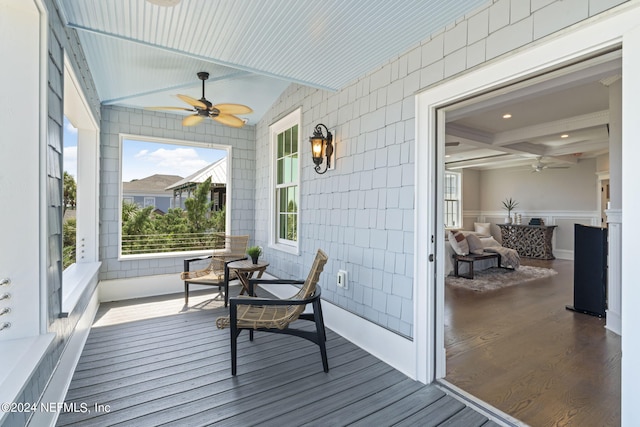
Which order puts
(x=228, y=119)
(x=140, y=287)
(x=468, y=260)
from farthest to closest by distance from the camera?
(x=468, y=260) → (x=140, y=287) → (x=228, y=119)

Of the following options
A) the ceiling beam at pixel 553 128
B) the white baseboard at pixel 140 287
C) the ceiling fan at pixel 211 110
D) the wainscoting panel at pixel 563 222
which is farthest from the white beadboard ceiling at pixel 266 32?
the wainscoting panel at pixel 563 222

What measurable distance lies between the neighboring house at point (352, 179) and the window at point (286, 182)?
0.09m

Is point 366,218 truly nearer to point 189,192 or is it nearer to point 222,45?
point 222,45

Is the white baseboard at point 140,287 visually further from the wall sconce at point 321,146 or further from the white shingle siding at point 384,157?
the wall sconce at point 321,146

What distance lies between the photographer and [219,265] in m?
4.79

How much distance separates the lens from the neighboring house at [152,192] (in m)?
5.84

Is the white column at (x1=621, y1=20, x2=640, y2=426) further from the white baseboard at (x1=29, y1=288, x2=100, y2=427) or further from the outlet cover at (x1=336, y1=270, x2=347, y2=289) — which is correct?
the white baseboard at (x1=29, y1=288, x2=100, y2=427)

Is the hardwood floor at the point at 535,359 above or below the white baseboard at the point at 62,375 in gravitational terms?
below

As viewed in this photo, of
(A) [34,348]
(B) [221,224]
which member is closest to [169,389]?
(A) [34,348]

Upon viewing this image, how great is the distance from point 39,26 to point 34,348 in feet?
5.73

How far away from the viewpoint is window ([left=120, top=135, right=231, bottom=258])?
4980 millimetres

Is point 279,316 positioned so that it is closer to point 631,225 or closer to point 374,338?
point 374,338

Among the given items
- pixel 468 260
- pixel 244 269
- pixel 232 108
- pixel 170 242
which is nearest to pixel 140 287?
pixel 170 242

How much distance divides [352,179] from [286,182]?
71.2 inches
